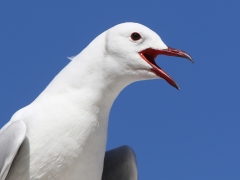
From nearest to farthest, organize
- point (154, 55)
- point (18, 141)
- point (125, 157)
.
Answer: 1. point (18, 141)
2. point (154, 55)
3. point (125, 157)

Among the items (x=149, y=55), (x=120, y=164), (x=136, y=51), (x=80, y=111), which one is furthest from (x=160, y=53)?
(x=120, y=164)

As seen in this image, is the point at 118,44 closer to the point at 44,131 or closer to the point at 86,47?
the point at 86,47

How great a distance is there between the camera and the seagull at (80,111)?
7125 mm

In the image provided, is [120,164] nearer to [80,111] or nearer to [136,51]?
[80,111]

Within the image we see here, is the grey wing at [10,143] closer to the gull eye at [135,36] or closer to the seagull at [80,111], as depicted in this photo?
the seagull at [80,111]

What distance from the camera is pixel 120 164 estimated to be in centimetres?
830

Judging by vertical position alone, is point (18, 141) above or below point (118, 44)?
below

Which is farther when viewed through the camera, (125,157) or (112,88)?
(125,157)

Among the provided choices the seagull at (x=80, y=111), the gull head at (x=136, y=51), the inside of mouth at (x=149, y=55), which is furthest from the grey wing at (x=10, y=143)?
the inside of mouth at (x=149, y=55)

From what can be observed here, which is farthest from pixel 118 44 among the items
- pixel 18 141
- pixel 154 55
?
pixel 18 141

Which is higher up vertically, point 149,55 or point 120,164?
point 149,55

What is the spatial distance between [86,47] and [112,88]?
0.66 metres

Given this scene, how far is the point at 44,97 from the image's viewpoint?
752 cm

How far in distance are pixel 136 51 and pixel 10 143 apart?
5.14 feet
